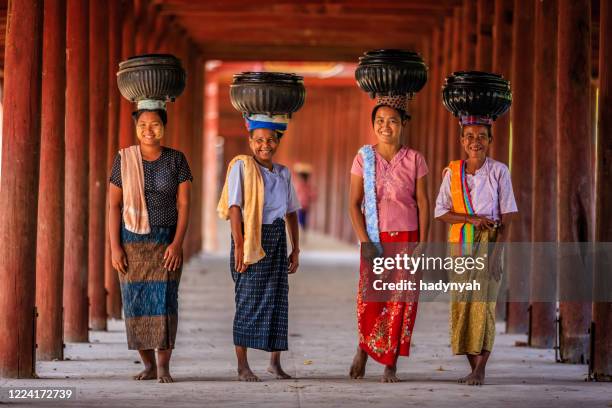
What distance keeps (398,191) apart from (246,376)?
1.44 metres

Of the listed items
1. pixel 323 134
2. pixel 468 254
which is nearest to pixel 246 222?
pixel 468 254

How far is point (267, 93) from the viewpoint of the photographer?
7.61 meters

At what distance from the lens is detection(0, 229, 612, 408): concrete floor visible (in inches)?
273

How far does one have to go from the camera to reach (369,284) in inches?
296

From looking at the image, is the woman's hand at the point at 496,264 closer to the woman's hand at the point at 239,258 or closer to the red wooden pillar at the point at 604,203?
the red wooden pillar at the point at 604,203

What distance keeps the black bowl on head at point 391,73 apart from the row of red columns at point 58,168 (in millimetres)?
1979

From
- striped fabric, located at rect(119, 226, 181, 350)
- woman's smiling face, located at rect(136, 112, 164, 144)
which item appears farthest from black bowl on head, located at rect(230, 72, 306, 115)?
striped fabric, located at rect(119, 226, 181, 350)

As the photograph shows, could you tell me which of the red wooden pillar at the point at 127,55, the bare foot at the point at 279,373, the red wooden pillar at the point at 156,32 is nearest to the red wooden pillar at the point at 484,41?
the red wooden pillar at the point at 127,55

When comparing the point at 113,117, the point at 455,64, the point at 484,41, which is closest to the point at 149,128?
the point at 113,117

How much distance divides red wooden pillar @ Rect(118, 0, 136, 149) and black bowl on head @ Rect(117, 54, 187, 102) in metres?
4.98

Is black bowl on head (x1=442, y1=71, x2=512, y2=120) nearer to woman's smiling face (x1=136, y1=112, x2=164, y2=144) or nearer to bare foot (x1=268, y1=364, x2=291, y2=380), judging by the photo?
woman's smiling face (x1=136, y1=112, x2=164, y2=144)

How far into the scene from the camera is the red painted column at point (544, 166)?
997 cm

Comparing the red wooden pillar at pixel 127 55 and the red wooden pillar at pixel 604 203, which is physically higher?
the red wooden pillar at pixel 127 55

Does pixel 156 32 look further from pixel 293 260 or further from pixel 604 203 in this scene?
pixel 604 203
